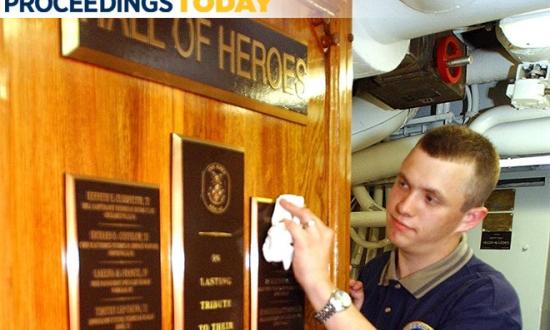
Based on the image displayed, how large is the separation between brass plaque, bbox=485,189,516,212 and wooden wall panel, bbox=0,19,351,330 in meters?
2.93

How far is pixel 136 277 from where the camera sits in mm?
841

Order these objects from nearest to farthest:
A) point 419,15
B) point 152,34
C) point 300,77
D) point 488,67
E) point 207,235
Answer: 1. point 152,34
2. point 207,235
3. point 300,77
4. point 419,15
5. point 488,67

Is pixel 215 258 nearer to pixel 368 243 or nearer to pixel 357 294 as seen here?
pixel 357 294

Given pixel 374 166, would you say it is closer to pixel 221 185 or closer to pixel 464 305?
pixel 464 305

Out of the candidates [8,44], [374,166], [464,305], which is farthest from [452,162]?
[374,166]

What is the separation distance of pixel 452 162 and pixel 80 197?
1025mm

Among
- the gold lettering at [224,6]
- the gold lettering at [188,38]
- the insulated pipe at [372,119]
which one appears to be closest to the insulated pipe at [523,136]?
the insulated pipe at [372,119]

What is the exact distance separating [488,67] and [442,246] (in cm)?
135

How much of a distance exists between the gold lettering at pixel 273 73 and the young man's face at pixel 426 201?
0.55m

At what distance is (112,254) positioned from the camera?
81 cm

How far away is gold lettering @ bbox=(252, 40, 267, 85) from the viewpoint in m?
1.09

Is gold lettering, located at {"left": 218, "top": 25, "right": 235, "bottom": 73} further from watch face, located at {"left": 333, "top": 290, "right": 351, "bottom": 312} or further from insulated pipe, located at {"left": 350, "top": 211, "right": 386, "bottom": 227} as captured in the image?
insulated pipe, located at {"left": 350, "top": 211, "right": 386, "bottom": 227}

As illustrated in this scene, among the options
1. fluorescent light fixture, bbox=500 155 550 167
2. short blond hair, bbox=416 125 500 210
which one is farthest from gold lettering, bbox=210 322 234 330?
fluorescent light fixture, bbox=500 155 550 167

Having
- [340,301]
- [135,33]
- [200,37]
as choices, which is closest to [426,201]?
[340,301]
